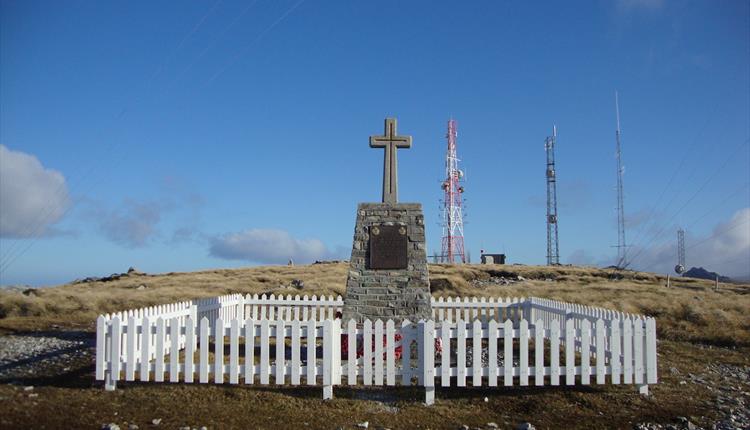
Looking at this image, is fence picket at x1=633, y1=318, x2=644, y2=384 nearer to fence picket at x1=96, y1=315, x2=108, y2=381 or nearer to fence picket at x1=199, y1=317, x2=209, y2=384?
fence picket at x1=199, y1=317, x2=209, y2=384

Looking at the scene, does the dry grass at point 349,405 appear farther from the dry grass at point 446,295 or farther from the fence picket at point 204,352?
the dry grass at point 446,295

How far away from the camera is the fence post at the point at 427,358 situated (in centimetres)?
765

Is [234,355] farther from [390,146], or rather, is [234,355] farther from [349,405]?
[390,146]

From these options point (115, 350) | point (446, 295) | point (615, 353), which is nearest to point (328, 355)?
point (115, 350)

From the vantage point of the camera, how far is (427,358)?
25.5ft

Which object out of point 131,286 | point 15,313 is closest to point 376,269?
point 15,313

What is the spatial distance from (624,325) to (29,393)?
27.5 ft

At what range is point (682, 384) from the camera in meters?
8.83

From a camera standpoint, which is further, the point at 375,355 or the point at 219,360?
the point at 219,360

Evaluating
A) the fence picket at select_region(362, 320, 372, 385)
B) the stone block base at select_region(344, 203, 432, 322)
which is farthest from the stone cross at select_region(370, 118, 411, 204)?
the fence picket at select_region(362, 320, 372, 385)

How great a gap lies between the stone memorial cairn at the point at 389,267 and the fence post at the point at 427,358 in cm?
353

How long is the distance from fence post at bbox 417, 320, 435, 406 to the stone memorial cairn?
3528 millimetres

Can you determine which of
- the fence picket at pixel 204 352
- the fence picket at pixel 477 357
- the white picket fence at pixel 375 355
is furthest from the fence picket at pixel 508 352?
the fence picket at pixel 204 352

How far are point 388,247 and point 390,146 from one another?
2.36 meters
